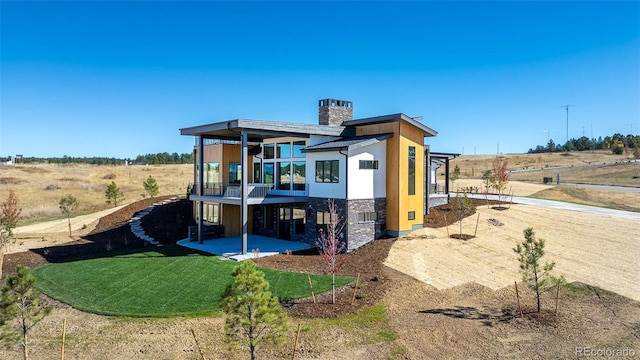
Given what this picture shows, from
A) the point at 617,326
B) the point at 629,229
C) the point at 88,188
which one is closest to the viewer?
the point at 617,326

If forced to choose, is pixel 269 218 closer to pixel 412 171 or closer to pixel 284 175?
pixel 284 175

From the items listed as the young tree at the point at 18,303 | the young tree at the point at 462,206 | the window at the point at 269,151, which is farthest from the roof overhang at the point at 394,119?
the young tree at the point at 18,303

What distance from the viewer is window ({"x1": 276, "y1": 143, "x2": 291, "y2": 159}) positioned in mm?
23281

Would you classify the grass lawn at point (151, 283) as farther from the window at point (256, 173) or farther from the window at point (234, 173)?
the window at point (256, 173)

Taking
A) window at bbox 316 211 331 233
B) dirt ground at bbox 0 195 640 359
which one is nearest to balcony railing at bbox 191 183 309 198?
window at bbox 316 211 331 233

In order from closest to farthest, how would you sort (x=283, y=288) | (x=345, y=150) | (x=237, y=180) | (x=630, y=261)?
(x=283, y=288)
(x=630, y=261)
(x=345, y=150)
(x=237, y=180)

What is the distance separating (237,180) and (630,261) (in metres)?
21.1

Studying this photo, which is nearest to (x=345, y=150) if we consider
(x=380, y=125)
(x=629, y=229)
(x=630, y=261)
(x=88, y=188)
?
(x=380, y=125)

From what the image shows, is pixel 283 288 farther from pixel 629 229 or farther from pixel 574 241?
pixel 629 229

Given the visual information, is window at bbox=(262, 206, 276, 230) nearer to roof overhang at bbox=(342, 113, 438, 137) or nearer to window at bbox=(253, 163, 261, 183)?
window at bbox=(253, 163, 261, 183)

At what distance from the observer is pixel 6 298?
8.70 metres

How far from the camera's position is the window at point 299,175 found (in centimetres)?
2202

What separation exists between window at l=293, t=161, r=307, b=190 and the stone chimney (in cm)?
306

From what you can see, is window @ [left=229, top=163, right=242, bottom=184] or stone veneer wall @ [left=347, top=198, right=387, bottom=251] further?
window @ [left=229, top=163, right=242, bottom=184]
